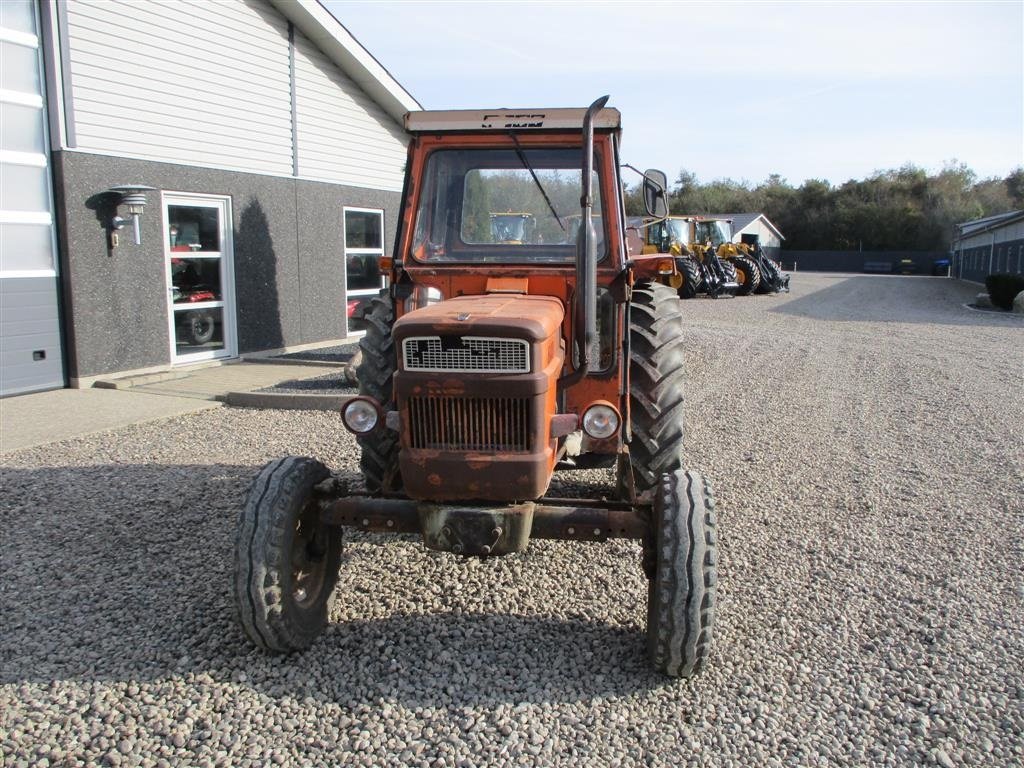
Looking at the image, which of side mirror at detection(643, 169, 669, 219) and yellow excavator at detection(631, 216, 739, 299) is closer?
side mirror at detection(643, 169, 669, 219)

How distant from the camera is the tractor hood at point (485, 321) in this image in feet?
10.6

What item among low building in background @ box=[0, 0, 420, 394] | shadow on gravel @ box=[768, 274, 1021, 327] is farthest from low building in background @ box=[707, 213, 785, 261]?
low building in background @ box=[0, 0, 420, 394]

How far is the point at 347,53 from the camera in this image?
11.8 metres

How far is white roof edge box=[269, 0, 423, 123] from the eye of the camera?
11.0m

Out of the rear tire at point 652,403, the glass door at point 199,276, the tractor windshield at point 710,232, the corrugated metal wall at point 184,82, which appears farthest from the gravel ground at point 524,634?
the tractor windshield at point 710,232

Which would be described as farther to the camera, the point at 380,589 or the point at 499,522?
the point at 380,589

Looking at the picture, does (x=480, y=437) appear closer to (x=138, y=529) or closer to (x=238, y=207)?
(x=138, y=529)

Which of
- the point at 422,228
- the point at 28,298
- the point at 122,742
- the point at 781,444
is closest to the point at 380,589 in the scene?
the point at 122,742

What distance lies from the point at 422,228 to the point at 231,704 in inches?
100

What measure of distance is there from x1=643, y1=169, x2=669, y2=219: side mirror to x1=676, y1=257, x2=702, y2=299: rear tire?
18493mm

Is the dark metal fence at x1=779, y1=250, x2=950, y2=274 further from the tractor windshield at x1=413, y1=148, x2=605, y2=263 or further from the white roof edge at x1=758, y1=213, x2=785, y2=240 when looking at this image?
the tractor windshield at x1=413, y1=148, x2=605, y2=263

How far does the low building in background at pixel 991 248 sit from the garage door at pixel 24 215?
96.9 ft

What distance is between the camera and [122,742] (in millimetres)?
2918

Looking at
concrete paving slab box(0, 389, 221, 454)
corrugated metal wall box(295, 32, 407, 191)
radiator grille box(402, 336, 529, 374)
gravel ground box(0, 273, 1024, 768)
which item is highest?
corrugated metal wall box(295, 32, 407, 191)
